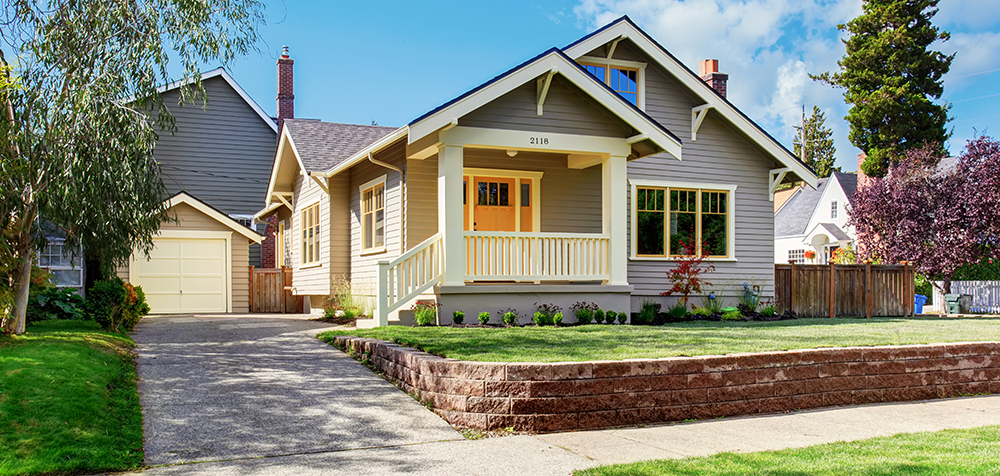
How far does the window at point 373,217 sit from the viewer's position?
1537cm

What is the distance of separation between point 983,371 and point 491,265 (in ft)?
23.5

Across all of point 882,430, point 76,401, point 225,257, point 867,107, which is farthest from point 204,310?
point 867,107

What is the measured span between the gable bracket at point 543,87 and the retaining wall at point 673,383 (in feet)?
18.5

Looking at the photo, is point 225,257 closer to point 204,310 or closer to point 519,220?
point 204,310

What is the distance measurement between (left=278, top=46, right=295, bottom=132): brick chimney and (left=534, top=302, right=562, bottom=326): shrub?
16360mm

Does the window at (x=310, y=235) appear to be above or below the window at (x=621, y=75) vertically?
below

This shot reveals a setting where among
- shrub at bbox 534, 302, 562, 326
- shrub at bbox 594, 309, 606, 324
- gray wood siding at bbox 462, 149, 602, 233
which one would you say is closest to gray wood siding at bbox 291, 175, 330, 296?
gray wood siding at bbox 462, 149, 602, 233

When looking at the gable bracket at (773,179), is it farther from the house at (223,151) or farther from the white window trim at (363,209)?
the house at (223,151)

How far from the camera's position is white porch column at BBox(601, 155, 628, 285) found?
1363cm

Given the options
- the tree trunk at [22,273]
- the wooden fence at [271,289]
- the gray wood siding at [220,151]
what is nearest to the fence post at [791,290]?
the wooden fence at [271,289]

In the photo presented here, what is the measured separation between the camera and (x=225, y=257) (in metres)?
20.5

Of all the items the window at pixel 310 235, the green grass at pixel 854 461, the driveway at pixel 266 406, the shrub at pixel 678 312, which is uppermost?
the window at pixel 310 235

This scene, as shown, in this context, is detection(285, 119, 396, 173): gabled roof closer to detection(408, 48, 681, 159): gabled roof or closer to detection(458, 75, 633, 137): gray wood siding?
detection(458, 75, 633, 137): gray wood siding

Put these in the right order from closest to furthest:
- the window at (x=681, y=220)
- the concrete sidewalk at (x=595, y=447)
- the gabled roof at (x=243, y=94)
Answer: the concrete sidewalk at (x=595, y=447) → the window at (x=681, y=220) → the gabled roof at (x=243, y=94)
